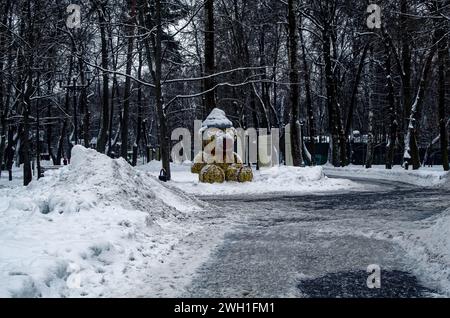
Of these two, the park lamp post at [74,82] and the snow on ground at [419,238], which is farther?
the park lamp post at [74,82]

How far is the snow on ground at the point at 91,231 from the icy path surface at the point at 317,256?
95cm

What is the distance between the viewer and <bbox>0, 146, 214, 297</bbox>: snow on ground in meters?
5.32

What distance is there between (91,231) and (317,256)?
358 cm

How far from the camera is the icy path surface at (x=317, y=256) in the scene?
18.1 ft

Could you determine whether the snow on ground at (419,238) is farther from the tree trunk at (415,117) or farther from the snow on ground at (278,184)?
the tree trunk at (415,117)

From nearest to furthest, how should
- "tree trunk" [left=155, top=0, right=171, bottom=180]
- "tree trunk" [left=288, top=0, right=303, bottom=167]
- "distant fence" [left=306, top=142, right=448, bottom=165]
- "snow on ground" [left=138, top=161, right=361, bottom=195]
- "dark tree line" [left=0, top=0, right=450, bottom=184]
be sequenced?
1. "snow on ground" [left=138, top=161, right=361, bottom=195]
2. "tree trunk" [left=155, top=0, right=171, bottom=180]
3. "dark tree line" [left=0, top=0, right=450, bottom=184]
4. "tree trunk" [left=288, top=0, right=303, bottom=167]
5. "distant fence" [left=306, top=142, right=448, bottom=165]

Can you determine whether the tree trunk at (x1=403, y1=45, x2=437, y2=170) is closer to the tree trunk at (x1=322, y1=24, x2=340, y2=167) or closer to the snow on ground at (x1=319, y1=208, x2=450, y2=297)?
the tree trunk at (x1=322, y1=24, x2=340, y2=167)

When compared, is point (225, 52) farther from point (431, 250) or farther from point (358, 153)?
point (431, 250)

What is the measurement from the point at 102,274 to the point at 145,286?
0.63 metres

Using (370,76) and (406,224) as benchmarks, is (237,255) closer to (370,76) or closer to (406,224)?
(406,224)

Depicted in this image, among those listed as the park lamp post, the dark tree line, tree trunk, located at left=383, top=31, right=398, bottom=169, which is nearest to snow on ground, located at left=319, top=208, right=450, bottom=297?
the dark tree line

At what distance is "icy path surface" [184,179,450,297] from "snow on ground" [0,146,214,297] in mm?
950

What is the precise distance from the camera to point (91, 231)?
7.42 m

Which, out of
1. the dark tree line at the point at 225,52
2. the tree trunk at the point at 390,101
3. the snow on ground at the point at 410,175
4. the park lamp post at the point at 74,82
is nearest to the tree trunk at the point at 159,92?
the dark tree line at the point at 225,52
